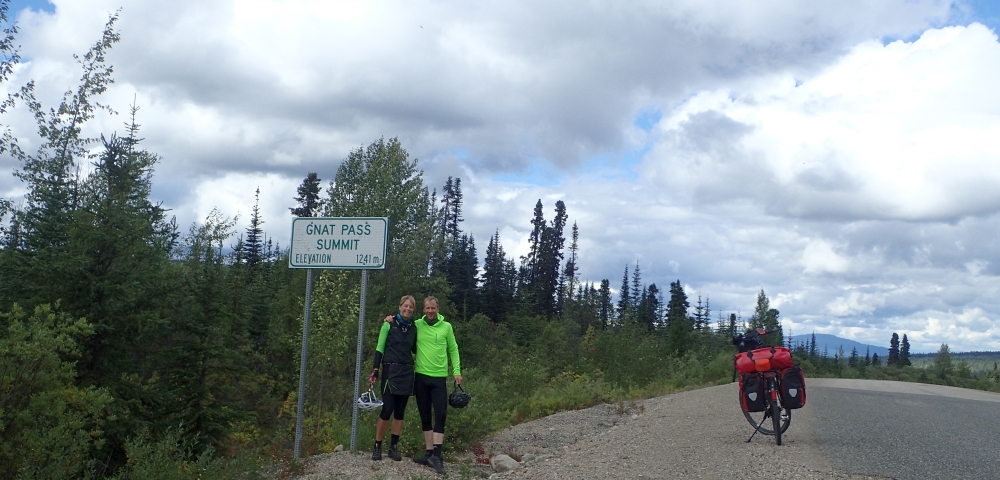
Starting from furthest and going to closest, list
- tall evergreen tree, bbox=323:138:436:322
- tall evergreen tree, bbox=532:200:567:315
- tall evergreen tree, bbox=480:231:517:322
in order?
1. tall evergreen tree, bbox=532:200:567:315
2. tall evergreen tree, bbox=480:231:517:322
3. tall evergreen tree, bbox=323:138:436:322

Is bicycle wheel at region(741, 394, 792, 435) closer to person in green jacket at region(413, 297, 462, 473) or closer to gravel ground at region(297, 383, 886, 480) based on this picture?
gravel ground at region(297, 383, 886, 480)

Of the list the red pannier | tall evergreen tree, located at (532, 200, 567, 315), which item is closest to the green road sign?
the red pannier

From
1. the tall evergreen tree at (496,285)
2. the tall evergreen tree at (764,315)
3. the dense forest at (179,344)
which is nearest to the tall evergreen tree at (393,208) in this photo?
the dense forest at (179,344)

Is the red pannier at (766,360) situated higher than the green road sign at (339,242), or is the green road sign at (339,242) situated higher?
the green road sign at (339,242)

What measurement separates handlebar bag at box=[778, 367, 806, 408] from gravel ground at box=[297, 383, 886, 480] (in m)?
0.54

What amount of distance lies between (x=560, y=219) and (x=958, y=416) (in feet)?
271

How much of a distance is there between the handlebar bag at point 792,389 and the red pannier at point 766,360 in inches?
4.5

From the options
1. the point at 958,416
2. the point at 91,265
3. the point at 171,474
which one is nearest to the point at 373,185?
the point at 91,265

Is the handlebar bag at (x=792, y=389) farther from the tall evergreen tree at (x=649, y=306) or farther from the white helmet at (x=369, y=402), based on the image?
the tall evergreen tree at (x=649, y=306)

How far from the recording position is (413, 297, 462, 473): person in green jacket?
28.0 ft

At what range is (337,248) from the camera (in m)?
8.98

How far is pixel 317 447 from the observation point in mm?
11266

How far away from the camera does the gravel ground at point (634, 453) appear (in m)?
8.07

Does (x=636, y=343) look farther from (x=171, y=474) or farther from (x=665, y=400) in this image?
(x=171, y=474)
